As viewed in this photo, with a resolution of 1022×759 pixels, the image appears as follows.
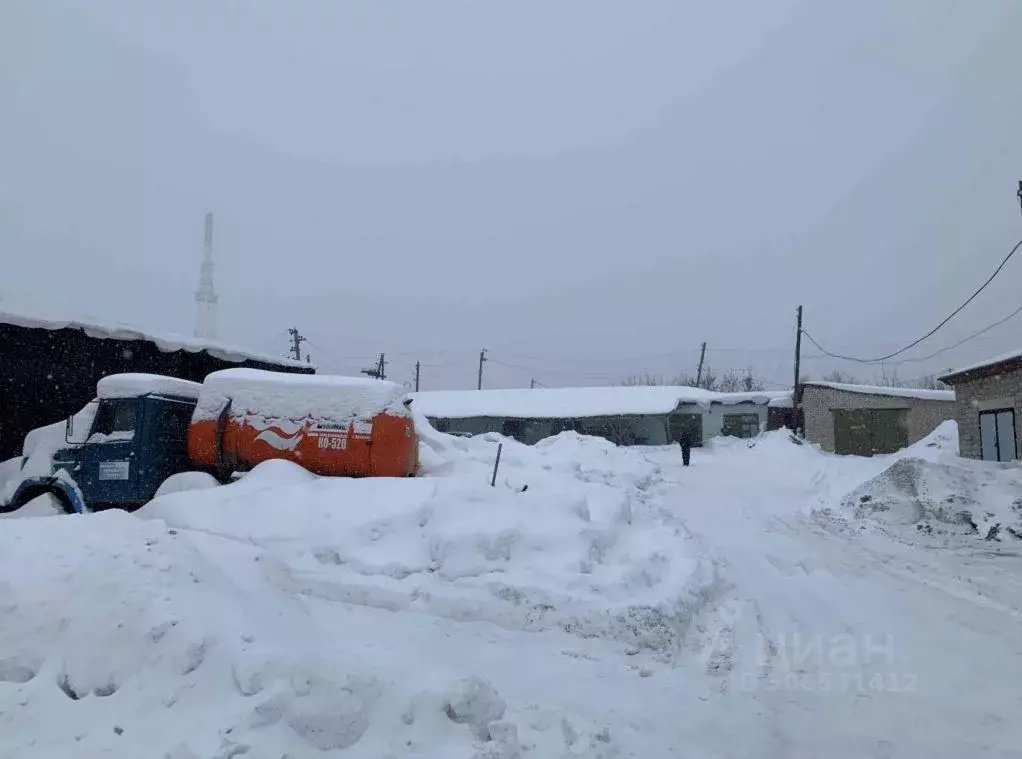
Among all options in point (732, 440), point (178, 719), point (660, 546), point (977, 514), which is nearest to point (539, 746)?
point (178, 719)

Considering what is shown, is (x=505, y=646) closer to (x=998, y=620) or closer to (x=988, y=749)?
(x=988, y=749)

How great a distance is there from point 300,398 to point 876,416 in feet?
110

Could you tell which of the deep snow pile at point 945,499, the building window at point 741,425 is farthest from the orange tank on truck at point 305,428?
the building window at point 741,425

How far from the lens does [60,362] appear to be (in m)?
17.3

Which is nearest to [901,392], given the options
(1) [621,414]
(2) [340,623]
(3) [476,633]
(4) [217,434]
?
(1) [621,414]

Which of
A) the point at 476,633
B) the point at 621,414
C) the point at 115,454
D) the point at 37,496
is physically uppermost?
the point at 621,414

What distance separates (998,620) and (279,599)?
687cm

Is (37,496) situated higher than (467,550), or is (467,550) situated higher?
(37,496)

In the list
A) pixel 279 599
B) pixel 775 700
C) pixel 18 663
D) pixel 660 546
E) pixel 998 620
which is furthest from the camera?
pixel 660 546

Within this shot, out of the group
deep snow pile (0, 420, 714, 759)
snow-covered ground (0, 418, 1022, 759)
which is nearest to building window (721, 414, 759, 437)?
snow-covered ground (0, 418, 1022, 759)

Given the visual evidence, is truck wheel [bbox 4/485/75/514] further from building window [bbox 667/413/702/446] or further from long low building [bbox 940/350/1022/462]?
building window [bbox 667/413/702/446]

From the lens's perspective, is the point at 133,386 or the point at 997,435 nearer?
the point at 133,386

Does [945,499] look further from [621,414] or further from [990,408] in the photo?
[621,414]

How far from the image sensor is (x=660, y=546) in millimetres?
8797
